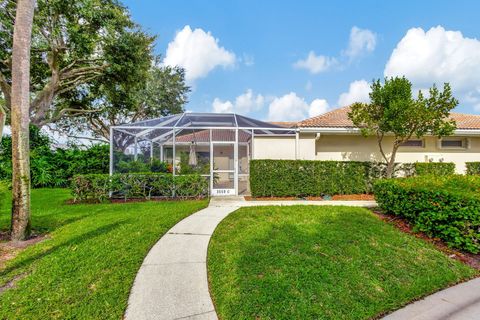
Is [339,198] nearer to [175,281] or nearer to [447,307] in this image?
[447,307]

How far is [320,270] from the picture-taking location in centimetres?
362

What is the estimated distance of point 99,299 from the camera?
2906 mm

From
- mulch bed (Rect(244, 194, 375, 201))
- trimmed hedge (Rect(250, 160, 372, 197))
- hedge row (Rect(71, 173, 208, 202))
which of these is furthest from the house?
hedge row (Rect(71, 173, 208, 202))

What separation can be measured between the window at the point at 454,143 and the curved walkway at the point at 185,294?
Answer: 11.7 m

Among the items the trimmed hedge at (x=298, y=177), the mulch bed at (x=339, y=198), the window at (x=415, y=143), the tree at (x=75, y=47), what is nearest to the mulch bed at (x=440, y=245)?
the mulch bed at (x=339, y=198)

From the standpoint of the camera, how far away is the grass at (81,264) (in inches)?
109

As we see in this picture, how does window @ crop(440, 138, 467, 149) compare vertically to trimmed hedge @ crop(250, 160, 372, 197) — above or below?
above

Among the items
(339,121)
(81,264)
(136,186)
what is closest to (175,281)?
(81,264)

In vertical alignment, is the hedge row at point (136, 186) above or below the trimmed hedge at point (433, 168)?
below

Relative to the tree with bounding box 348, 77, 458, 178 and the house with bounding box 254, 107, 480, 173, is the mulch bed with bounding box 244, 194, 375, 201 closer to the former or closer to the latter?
the house with bounding box 254, 107, 480, 173

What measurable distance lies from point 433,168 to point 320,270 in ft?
36.4

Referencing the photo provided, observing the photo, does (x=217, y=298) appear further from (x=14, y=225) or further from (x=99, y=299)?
(x=14, y=225)

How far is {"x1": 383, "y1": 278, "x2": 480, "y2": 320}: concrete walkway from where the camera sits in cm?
282

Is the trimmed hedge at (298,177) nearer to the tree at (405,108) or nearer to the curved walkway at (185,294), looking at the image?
the tree at (405,108)
